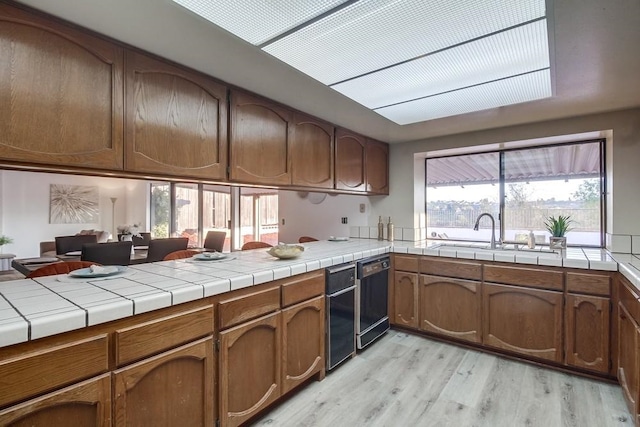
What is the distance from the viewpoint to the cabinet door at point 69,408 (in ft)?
3.15

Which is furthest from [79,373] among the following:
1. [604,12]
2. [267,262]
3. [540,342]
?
[540,342]

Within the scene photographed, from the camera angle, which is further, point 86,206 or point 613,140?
point 86,206

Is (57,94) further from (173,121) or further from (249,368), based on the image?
(249,368)

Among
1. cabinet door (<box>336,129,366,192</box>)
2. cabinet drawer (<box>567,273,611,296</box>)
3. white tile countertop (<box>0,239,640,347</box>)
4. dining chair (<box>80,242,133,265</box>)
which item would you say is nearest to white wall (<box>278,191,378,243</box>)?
cabinet door (<box>336,129,366,192</box>)

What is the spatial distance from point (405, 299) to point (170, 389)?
2215mm

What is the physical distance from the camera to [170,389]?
4.41ft

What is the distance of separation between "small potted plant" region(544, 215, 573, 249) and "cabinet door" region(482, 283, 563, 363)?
67cm

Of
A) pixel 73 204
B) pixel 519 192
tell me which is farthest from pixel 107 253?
pixel 73 204

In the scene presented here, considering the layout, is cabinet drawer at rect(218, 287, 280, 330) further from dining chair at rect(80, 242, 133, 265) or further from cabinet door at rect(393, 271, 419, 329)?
dining chair at rect(80, 242, 133, 265)

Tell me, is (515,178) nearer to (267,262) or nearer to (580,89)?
(580,89)

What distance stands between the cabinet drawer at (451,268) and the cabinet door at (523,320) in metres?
0.14

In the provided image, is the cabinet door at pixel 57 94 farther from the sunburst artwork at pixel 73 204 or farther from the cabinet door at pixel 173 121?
the sunburst artwork at pixel 73 204

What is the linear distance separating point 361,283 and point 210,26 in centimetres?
200

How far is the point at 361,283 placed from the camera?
261 cm
